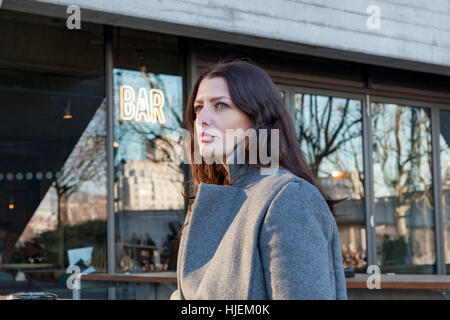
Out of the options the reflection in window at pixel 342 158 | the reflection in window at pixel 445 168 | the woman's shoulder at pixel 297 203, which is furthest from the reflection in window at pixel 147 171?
the woman's shoulder at pixel 297 203

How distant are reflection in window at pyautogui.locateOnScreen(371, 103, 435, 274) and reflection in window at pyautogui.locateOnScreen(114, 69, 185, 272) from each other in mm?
2924

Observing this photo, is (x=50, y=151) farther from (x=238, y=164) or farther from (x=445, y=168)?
(x=238, y=164)

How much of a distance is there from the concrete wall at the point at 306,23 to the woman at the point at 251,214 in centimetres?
430

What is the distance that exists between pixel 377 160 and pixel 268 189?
7.91m

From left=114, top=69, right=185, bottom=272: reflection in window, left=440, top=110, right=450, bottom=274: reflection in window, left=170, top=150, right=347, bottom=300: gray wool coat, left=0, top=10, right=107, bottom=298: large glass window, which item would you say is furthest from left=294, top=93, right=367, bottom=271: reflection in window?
left=170, top=150, right=347, bottom=300: gray wool coat

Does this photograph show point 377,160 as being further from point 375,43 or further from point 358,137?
point 375,43

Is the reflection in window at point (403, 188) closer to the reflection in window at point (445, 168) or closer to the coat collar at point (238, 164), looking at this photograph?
the reflection in window at point (445, 168)

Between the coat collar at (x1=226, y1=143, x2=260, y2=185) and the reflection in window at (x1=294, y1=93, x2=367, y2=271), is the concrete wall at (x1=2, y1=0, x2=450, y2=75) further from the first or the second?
the coat collar at (x1=226, y1=143, x2=260, y2=185)

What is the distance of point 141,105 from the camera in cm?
741

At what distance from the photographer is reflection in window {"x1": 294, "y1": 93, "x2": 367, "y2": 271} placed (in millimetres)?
8508

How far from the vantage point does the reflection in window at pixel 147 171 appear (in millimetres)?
7230

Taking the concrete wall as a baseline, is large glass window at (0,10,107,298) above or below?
below

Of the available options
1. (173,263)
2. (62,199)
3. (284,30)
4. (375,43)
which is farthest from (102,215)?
(375,43)

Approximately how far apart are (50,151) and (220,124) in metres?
5.98
